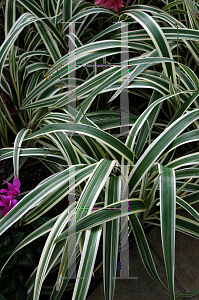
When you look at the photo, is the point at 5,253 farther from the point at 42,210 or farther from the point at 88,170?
the point at 88,170

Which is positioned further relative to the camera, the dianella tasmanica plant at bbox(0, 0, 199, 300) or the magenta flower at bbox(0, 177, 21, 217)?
the magenta flower at bbox(0, 177, 21, 217)

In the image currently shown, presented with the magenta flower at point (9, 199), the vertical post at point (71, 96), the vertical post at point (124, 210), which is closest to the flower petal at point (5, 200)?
the magenta flower at point (9, 199)

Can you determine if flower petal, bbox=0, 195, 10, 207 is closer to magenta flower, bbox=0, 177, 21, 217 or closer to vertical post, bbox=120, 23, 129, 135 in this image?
magenta flower, bbox=0, 177, 21, 217

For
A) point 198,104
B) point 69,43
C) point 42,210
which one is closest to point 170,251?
point 42,210

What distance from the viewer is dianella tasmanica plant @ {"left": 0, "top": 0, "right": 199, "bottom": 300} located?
0.67 metres

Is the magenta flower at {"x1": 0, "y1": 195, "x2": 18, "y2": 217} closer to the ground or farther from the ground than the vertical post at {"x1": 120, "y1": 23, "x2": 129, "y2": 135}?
closer to the ground

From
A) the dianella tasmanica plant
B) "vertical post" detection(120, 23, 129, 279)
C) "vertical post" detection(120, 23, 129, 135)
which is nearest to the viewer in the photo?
the dianella tasmanica plant

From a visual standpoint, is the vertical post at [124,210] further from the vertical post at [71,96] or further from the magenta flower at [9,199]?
the magenta flower at [9,199]

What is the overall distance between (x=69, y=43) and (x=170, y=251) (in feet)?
3.09

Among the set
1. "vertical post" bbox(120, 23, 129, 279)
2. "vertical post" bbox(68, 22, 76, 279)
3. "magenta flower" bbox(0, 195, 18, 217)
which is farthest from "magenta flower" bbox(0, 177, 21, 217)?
"vertical post" bbox(120, 23, 129, 279)

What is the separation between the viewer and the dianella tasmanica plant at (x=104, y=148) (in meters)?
0.67

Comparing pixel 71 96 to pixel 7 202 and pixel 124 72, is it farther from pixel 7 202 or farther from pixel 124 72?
pixel 7 202

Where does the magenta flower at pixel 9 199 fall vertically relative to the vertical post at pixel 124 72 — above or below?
below

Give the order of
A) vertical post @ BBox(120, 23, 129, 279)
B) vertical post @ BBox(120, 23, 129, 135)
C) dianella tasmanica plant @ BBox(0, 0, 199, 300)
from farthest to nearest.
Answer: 1. vertical post @ BBox(120, 23, 129, 135)
2. vertical post @ BBox(120, 23, 129, 279)
3. dianella tasmanica plant @ BBox(0, 0, 199, 300)
